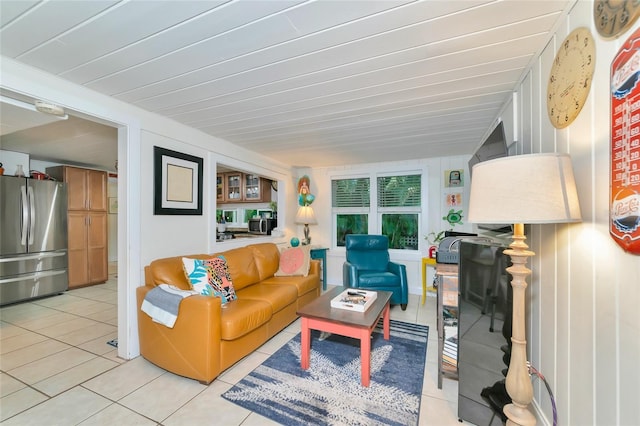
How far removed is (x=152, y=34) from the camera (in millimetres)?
1372

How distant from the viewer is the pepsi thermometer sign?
77 cm

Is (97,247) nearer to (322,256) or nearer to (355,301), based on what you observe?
(322,256)

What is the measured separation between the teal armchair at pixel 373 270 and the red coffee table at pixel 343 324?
38.0 inches

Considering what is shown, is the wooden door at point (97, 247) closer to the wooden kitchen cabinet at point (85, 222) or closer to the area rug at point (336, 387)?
the wooden kitchen cabinet at point (85, 222)

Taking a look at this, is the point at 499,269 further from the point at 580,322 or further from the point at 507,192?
the point at 507,192

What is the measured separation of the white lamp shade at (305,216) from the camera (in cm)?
451

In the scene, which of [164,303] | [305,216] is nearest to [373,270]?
[305,216]

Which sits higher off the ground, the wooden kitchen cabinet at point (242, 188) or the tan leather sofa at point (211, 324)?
the wooden kitchen cabinet at point (242, 188)

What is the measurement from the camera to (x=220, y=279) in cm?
242

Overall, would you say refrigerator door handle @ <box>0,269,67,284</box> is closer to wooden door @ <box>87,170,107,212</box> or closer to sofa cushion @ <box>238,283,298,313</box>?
wooden door @ <box>87,170,107,212</box>

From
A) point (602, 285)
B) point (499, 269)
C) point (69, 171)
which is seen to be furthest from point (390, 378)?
point (69, 171)

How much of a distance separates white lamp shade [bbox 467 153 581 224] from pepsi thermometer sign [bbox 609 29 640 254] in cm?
12

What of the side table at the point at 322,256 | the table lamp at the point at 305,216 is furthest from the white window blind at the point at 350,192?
the side table at the point at 322,256

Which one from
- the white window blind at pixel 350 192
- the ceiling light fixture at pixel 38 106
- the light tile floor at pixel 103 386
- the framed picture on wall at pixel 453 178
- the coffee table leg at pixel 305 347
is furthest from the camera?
the white window blind at pixel 350 192
